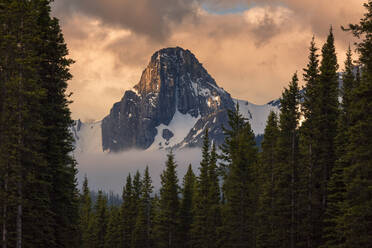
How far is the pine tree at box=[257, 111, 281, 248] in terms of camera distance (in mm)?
37281

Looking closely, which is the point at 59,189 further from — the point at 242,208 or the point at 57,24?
the point at 242,208

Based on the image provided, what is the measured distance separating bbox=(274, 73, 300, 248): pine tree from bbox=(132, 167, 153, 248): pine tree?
35.2m

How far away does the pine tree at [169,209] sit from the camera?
59.9 metres

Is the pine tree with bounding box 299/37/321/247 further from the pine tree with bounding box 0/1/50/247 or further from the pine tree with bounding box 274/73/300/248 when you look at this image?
the pine tree with bounding box 0/1/50/247

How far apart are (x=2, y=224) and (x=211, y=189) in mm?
33687

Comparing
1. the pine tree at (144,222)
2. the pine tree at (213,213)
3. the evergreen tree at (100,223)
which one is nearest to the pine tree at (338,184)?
the pine tree at (213,213)

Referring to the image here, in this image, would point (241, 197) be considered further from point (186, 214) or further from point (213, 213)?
point (186, 214)

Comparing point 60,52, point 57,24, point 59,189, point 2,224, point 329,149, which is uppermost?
point 57,24

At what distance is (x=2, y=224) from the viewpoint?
2341 cm

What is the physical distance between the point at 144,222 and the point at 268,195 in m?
34.4

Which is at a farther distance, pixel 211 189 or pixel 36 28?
pixel 211 189

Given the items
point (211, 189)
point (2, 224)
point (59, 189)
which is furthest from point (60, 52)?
point (211, 189)

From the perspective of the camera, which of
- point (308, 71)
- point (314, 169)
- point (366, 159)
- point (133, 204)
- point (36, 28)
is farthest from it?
point (133, 204)

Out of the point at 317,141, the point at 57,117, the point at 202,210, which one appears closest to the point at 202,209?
the point at 202,210
